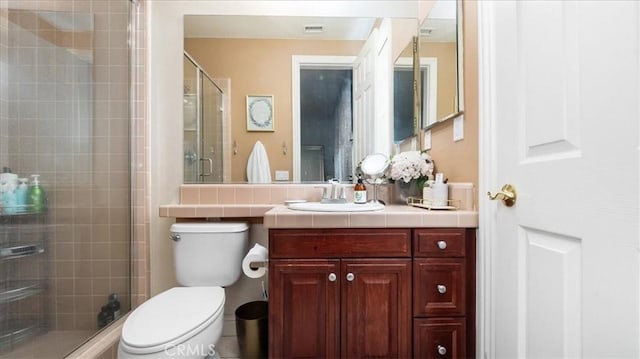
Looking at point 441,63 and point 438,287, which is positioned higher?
point 441,63

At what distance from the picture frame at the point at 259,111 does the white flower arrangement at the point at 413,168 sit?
0.82m

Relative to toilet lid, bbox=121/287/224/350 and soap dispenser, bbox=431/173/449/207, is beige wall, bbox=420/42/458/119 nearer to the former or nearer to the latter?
soap dispenser, bbox=431/173/449/207

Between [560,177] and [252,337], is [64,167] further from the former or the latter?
[560,177]

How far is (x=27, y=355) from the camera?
1387 mm

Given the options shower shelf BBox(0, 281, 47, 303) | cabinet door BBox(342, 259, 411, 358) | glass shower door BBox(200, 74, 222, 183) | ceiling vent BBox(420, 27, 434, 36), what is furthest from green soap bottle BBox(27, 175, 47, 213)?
ceiling vent BBox(420, 27, 434, 36)

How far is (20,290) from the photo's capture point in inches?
58.5

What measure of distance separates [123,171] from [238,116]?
0.73 meters

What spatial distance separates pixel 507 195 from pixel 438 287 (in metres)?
0.46

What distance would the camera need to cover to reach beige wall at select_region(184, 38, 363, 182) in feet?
5.91

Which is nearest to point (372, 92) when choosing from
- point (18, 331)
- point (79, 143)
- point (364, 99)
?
point (364, 99)

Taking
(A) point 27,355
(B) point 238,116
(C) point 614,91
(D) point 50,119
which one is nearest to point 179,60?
(B) point 238,116

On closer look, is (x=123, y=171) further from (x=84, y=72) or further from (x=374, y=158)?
(x=374, y=158)

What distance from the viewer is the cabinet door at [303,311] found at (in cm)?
117

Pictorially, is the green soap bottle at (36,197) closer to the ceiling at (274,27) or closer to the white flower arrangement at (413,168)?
the ceiling at (274,27)
